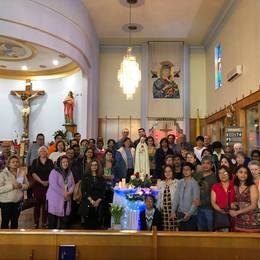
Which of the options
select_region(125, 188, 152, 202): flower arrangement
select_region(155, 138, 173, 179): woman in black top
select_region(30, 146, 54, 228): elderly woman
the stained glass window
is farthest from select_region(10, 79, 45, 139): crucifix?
select_region(125, 188, 152, 202): flower arrangement

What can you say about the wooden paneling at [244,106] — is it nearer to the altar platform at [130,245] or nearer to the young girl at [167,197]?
the young girl at [167,197]

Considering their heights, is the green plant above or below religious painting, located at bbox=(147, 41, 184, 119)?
below

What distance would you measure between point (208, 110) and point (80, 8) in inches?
224

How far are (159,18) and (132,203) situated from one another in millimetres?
6978

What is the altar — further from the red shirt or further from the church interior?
the red shirt

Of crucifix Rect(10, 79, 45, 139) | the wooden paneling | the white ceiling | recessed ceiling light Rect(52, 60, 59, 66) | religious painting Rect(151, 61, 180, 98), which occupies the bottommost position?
the wooden paneling

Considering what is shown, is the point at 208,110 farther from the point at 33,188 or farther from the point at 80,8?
the point at 33,188

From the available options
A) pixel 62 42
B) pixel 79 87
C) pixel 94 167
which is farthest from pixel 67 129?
pixel 94 167

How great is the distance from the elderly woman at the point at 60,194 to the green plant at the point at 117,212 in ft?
2.37

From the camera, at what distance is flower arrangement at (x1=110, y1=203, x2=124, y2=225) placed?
534cm

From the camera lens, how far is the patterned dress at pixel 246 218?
374 centimetres

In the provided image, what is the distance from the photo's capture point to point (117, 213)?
536cm

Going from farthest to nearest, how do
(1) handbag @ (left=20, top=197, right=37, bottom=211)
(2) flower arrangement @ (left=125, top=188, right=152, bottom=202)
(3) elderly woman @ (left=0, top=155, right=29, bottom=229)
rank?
(1) handbag @ (left=20, top=197, right=37, bottom=211), (2) flower arrangement @ (left=125, top=188, right=152, bottom=202), (3) elderly woman @ (left=0, top=155, right=29, bottom=229)

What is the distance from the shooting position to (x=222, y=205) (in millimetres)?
3953
